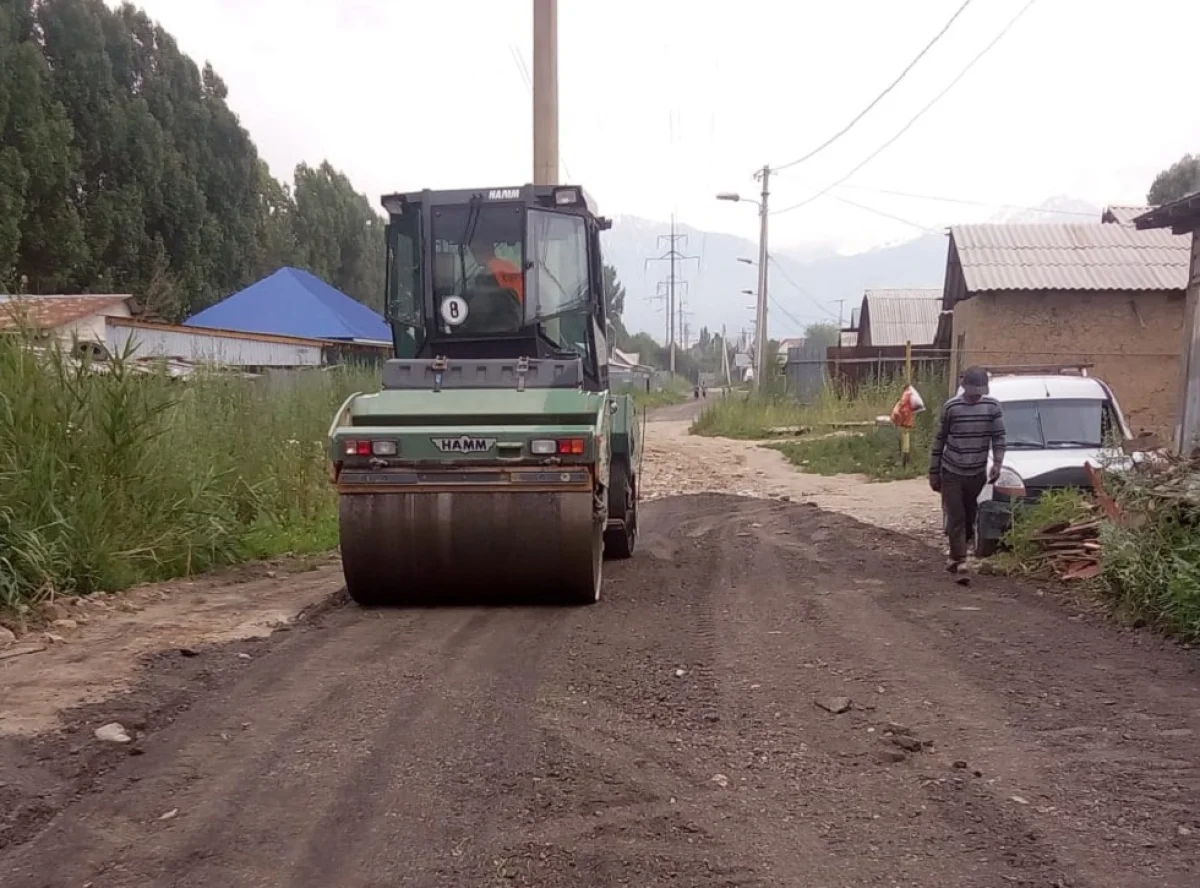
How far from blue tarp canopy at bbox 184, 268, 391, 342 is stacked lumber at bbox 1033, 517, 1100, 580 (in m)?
24.1

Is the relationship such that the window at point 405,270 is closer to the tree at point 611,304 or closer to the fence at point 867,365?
the tree at point 611,304

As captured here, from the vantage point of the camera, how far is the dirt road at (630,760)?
3.46 metres


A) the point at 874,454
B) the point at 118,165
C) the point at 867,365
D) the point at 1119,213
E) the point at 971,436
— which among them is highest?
the point at 118,165

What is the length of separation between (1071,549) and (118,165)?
32401 mm

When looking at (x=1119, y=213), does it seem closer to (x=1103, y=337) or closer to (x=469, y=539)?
(x=1103, y=337)

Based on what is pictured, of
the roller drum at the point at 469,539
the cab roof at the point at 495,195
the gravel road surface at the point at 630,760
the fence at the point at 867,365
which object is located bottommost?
the gravel road surface at the point at 630,760

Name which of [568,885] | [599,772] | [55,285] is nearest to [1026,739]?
[599,772]

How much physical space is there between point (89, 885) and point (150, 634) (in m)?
3.44

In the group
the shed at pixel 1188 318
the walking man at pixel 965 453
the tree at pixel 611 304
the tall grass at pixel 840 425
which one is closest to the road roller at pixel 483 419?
the tree at pixel 611 304

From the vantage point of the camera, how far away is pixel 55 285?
99.3 ft

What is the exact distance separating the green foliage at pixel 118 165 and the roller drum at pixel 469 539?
20.8 m

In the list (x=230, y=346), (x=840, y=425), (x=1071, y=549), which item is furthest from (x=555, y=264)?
(x=840, y=425)

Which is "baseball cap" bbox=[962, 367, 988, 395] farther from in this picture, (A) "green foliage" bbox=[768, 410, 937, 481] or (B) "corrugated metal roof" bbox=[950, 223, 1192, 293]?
(B) "corrugated metal roof" bbox=[950, 223, 1192, 293]

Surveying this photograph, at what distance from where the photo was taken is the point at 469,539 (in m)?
6.83
